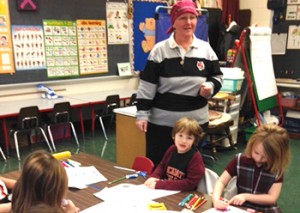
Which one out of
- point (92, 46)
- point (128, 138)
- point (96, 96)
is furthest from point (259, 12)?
point (128, 138)

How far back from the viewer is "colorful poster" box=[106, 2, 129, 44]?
5453 millimetres

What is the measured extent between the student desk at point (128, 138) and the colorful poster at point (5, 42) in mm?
1949

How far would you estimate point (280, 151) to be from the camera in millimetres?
1678

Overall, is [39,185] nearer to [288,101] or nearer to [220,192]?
[220,192]

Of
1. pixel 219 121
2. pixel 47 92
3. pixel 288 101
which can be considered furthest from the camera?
pixel 288 101

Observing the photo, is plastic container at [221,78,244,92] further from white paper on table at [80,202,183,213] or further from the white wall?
white paper on table at [80,202,183,213]

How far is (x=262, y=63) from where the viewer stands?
4863 mm

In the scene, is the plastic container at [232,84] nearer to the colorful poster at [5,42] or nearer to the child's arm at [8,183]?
the colorful poster at [5,42]

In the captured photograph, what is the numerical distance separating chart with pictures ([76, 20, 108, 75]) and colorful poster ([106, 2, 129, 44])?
0.13 m

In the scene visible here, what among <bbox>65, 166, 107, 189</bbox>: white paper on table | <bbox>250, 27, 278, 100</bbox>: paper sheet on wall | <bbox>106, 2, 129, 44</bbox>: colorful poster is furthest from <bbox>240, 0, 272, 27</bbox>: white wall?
<bbox>65, 166, 107, 189</bbox>: white paper on table

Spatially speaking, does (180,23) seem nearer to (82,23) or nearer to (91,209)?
(91,209)

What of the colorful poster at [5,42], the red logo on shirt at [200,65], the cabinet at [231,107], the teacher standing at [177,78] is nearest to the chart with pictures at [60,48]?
the colorful poster at [5,42]

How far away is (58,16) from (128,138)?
2473 mm

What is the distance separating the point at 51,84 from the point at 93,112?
2.41 ft
